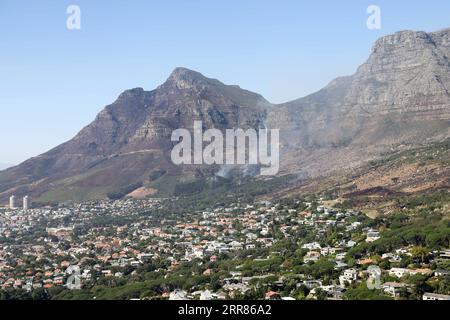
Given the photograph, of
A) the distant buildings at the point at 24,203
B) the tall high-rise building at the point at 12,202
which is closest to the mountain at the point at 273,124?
the distant buildings at the point at 24,203

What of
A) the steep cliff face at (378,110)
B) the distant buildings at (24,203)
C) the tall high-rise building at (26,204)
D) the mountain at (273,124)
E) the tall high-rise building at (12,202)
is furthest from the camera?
the mountain at (273,124)

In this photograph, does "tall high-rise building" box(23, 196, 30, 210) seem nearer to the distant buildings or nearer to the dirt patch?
the distant buildings

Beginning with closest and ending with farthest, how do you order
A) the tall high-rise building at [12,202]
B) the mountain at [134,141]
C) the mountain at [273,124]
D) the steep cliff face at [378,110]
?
the tall high-rise building at [12,202] < the steep cliff face at [378,110] < the mountain at [273,124] < the mountain at [134,141]

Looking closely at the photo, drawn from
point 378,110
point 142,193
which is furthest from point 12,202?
point 378,110

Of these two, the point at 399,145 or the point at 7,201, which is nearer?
the point at 399,145

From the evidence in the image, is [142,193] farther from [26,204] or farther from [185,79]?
[185,79]

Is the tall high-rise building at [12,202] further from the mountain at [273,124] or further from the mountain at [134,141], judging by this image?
the mountain at [134,141]
